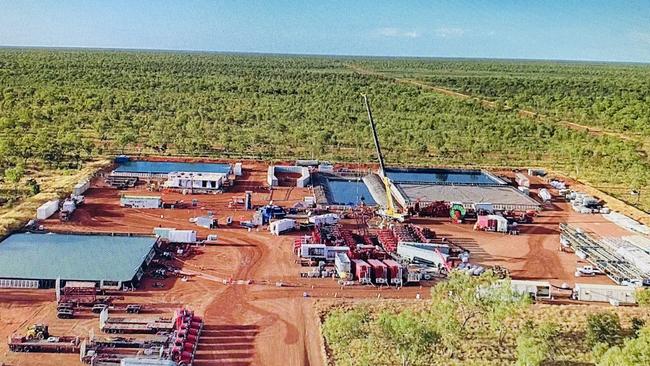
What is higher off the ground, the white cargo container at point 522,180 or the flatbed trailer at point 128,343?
the white cargo container at point 522,180

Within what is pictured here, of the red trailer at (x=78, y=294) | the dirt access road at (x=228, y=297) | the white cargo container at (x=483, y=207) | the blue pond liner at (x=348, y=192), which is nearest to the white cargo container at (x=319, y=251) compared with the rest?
the dirt access road at (x=228, y=297)

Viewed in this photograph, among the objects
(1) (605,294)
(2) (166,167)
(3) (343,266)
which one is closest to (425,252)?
(3) (343,266)

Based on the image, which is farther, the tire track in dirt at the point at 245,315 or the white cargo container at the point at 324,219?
the white cargo container at the point at 324,219

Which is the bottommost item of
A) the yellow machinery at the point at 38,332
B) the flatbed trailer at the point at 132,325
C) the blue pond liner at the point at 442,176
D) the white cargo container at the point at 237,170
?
the flatbed trailer at the point at 132,325

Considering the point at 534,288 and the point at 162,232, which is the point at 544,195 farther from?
the point at 162,232

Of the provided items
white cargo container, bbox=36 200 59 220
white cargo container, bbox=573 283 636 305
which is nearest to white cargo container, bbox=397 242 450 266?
white cargo container, bbox=573 283 636 305

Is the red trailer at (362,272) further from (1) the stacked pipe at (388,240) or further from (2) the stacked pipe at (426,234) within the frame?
(2) the stacked pipe at (426,234)
